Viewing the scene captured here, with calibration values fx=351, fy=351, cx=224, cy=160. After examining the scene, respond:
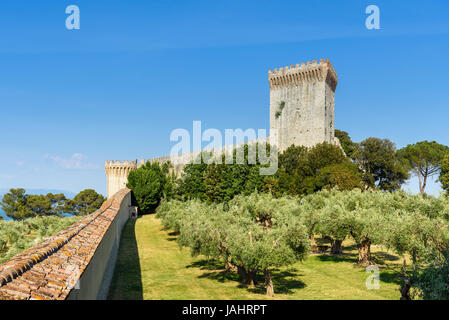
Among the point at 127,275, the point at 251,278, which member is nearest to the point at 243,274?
the point at 251,278

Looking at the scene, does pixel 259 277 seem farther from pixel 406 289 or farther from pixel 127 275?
pixel 406 289

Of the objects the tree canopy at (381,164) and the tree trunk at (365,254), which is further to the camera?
the tree canopy at (381,164)

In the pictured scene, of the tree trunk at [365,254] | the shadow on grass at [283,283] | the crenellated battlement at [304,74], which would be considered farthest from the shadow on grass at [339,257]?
the crenellated battlement at [304,74]

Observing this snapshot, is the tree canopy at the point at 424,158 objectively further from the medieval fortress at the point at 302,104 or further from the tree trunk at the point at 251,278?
the tree trunk at the point at 251,278

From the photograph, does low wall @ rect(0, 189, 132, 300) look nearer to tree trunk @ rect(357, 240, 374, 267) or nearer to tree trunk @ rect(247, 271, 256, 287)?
tree trunk @ rect(247, 271, 256, 287)

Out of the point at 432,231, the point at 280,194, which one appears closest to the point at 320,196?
the point at 280,194

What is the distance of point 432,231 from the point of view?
62.2ft

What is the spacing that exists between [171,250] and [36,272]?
2454cm

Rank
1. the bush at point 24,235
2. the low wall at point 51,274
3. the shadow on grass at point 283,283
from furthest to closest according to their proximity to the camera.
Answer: the bush at point 24,235 → the shadow on grass at point 283,283 → the low wall at point 51,274

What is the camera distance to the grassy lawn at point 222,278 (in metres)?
18.1

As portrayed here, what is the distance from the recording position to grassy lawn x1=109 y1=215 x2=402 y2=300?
18.1 metres

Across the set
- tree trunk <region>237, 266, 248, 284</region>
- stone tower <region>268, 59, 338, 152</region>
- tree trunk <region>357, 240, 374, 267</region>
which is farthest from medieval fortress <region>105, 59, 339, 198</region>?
tree trunk <region>237, 266, 248, 284</region>

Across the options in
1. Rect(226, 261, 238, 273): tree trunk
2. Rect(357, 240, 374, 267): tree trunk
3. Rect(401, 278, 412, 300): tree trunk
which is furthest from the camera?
Rect(357, 240, 374, 267): tree trunk
